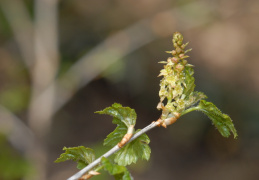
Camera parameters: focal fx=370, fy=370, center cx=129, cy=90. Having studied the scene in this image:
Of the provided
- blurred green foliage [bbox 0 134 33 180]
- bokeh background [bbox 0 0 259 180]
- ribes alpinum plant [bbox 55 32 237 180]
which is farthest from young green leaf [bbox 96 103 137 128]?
bokeh background [bbox 0 0 259 180]

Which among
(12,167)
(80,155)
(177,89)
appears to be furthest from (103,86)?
(177,89)

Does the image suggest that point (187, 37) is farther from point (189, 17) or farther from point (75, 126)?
point (75, 126)

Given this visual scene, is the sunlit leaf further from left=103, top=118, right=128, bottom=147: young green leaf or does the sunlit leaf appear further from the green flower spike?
left=103, top=118, right=128, bottom=147: young green leaf

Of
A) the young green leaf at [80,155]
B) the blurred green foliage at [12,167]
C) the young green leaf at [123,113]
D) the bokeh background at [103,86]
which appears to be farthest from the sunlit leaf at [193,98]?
the bokeh background at [103,86]

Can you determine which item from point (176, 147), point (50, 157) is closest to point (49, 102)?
point (50, 157)

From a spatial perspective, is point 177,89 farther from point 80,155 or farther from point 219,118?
point 80,155
